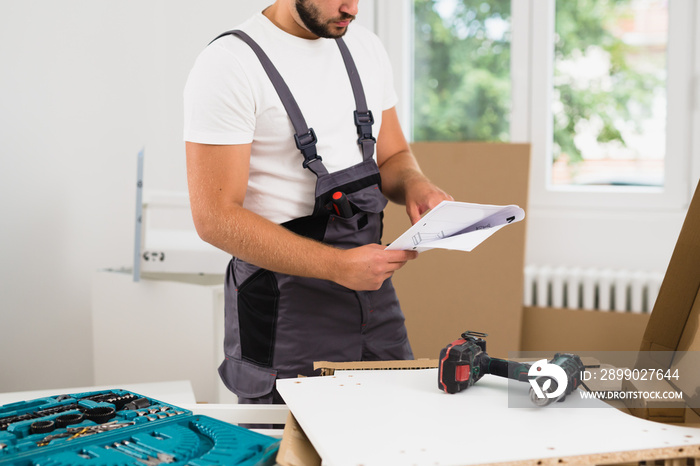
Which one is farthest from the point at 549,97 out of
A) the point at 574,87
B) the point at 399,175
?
the point at 399,175

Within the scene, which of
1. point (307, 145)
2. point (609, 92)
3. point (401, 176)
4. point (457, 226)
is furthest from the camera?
point (609, 92)

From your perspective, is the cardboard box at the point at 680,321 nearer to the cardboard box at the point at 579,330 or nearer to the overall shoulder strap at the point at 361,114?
the overall shoulder strap at the point at 361,114

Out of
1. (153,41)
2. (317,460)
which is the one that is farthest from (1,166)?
(317,460)

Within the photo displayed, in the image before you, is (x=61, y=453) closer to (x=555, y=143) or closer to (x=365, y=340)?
(x=365, y=340)

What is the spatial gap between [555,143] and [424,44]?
781mm

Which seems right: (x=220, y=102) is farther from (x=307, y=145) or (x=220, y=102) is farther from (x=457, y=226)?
(x=457, y=226)

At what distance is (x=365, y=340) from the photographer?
56.6 inches

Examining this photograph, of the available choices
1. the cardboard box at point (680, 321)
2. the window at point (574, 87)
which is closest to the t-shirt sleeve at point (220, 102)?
the cardboard box at point (680, 321)

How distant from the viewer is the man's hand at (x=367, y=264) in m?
1.26

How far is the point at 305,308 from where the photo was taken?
1390 millimetres

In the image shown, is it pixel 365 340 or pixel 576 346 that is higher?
pixel 365 340

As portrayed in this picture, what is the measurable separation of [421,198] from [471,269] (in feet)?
4.43

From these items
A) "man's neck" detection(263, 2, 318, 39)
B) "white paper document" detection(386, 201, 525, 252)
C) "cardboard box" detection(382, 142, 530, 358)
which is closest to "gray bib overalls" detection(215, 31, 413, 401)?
"man's neck" detection(263, 2, 318, 39)

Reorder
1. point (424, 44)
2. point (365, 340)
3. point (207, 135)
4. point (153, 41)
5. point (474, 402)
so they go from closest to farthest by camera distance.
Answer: point (474, 402)
point (207, 135)
point (365, 340)
point (153, 41)
point (424, 44)
